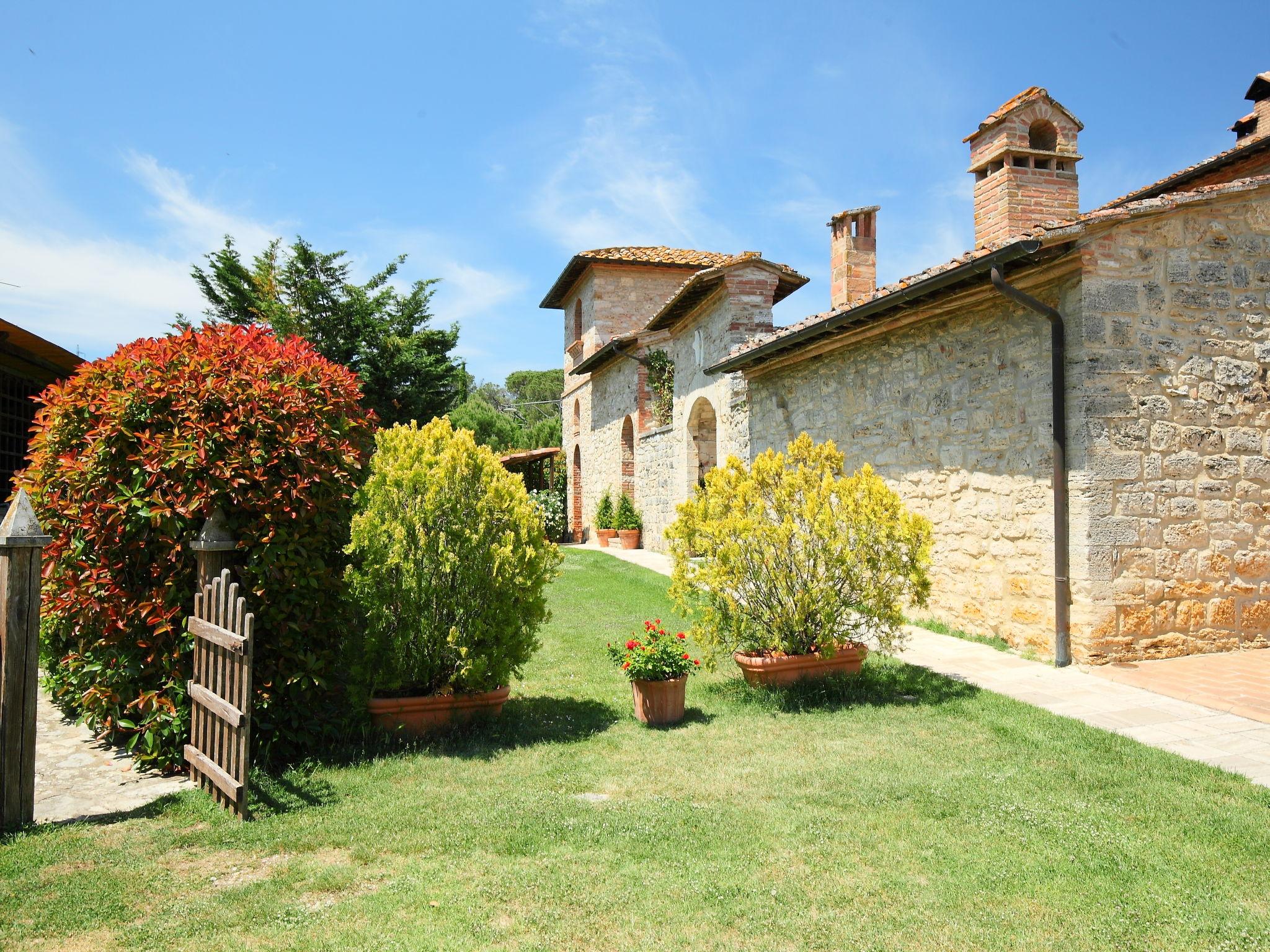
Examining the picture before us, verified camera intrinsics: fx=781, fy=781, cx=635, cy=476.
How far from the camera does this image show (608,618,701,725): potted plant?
5.15 meters

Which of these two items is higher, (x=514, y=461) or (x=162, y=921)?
(x=514, y=461)

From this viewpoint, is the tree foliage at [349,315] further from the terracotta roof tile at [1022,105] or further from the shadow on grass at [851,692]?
the shadow on grass at [851,692]

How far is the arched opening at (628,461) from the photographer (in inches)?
744

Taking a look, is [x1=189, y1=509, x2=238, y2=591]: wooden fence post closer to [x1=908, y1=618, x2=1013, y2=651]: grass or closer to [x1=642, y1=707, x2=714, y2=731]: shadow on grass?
[x1=642, y1=707, x2=714, y2=731]: shadow on grass

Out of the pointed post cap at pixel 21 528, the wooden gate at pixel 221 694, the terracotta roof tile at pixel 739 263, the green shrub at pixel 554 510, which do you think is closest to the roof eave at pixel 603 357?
the terracotta roof tile at pixel 739 263

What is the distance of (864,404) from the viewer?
30.5 feet

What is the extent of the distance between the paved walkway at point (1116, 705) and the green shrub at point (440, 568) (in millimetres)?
3636

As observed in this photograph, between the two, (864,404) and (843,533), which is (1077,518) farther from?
(864,404)

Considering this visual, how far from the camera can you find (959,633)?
312 inches

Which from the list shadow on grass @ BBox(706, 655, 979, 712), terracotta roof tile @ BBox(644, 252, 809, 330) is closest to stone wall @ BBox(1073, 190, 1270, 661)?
shadow on grass @ BBox(706, 655, 979, 712)

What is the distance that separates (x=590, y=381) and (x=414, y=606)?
697 inches

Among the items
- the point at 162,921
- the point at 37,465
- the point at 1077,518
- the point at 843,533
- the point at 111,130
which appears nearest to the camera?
the point at 162,921

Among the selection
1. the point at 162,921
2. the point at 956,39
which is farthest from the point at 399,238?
the point at 162,921

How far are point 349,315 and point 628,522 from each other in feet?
36.2
